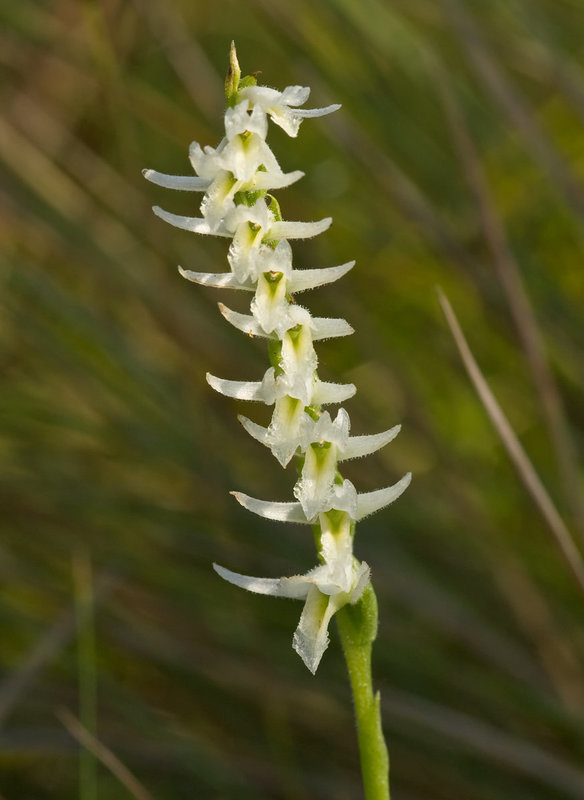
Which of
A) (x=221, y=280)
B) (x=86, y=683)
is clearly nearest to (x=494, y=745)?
(x=86, y=683)

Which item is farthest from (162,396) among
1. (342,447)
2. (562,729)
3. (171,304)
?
(342,447)

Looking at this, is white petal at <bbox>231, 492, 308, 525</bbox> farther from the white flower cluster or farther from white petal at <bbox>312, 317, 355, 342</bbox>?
white petal at <bbox>312, 317, 355, 342</bbox>

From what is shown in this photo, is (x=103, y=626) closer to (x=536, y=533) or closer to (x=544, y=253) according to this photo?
(x=536, y=533)

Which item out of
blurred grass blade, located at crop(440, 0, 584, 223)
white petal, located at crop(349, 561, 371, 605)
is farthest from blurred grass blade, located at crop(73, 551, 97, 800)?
blurred grass blade, located at crop(440, 0, 584, 223)

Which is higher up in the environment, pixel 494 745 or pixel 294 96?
pixel 294 96

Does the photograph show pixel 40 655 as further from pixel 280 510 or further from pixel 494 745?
pixel 280 510

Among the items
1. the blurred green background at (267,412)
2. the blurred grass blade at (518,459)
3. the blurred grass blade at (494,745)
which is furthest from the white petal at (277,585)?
the blurred grass blade at (494,745)
